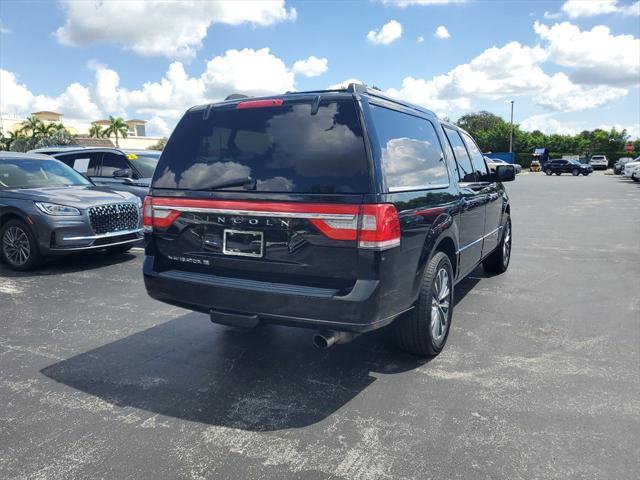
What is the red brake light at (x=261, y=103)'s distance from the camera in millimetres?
3500

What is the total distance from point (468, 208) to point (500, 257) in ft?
8.02

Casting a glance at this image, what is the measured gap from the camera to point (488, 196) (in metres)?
5.82

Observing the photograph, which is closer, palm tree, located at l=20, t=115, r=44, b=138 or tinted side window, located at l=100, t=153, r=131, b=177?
tinted side window, located at l=100, t=153, r=131, b=177

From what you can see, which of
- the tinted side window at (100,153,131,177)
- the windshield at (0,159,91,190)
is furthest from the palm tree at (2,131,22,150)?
the windshield at (0,159,91,190)

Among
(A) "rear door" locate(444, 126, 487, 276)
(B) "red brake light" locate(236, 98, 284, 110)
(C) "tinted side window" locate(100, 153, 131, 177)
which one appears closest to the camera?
(B) "red brake light" locate(236, 98, 284, 110)

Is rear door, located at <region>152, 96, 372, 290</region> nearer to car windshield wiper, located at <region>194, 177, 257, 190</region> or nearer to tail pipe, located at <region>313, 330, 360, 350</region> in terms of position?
car windshield wiper, located at <region>194, 177, 257, 190</region>

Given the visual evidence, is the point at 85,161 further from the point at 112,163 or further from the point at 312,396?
the point at 312,396

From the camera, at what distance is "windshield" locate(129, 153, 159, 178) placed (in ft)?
35.8

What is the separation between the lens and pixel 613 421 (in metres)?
3.10

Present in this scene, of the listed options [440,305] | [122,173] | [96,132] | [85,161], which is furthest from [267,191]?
[96,132]

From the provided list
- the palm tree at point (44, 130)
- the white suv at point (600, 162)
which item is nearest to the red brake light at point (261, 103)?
the white suv at point (600, 162)

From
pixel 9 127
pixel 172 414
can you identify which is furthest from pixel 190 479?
pixel 9 127

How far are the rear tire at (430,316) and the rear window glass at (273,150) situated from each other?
1.15m

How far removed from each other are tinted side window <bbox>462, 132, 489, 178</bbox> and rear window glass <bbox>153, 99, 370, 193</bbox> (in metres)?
3.00
